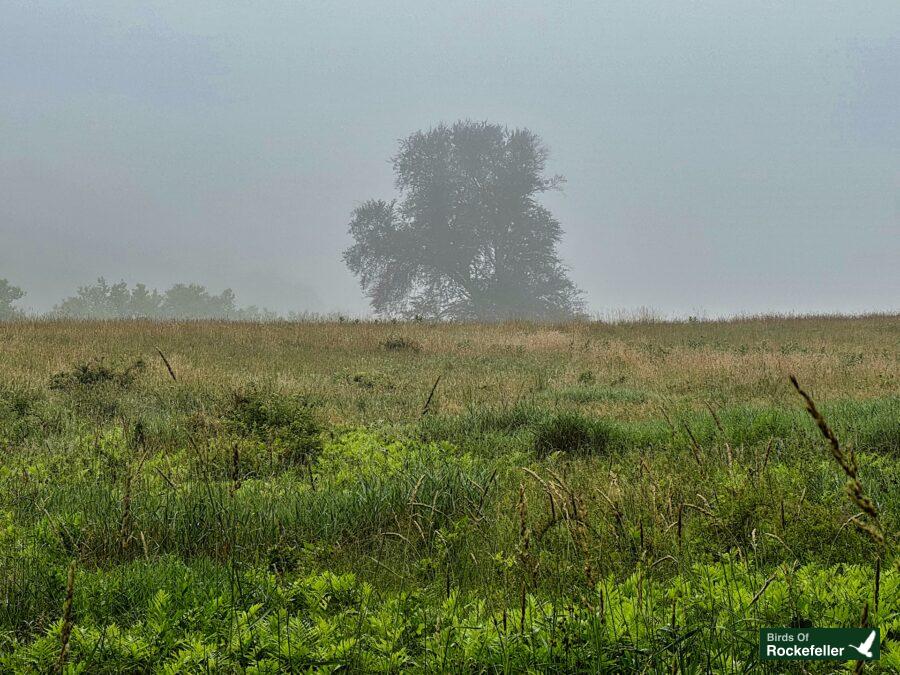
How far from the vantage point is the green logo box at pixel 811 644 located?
6.52ft

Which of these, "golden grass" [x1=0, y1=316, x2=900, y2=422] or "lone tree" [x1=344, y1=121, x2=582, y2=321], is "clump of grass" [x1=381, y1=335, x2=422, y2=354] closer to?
"golden grass" [x1=0, y1=316, x2=900, y2=422]

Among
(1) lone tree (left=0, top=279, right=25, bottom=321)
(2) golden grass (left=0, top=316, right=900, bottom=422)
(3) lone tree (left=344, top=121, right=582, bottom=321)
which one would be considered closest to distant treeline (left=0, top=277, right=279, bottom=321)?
(1) lone tree (left=0, top=279, right=25, bottom=321)

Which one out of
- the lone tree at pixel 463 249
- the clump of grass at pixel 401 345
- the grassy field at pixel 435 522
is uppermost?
the lone tree at pixel 463 249

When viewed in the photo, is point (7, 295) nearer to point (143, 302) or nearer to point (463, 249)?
point (143, 302)

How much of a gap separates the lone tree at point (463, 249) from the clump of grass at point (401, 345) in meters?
30.5

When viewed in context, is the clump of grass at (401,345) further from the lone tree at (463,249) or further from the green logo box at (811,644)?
the lone tree at (463,249)

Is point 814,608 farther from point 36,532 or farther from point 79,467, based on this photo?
point 79,467

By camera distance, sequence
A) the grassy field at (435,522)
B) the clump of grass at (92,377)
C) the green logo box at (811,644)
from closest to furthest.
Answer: the green logo box at (811,644) → the grassy field at (435,522) → the clump of grass at (92,377)

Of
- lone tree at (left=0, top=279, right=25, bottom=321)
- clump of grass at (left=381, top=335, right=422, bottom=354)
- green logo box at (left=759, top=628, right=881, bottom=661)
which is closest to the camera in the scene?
green logo box at (left=759, top=628, right=881, bottom=661)

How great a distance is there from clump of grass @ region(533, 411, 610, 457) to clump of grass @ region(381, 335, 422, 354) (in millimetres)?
11090

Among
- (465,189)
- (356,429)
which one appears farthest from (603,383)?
(465,189)

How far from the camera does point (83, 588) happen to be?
3102 millimetres

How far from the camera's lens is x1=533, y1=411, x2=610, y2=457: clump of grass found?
288 inches

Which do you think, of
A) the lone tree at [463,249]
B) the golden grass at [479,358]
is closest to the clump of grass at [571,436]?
the golden grass at [479,358]
